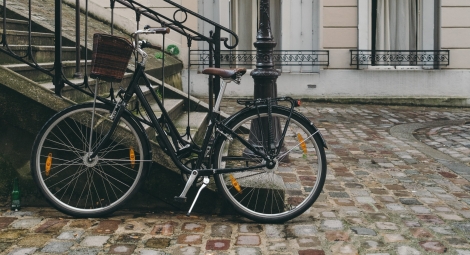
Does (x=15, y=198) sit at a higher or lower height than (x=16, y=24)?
A: lower

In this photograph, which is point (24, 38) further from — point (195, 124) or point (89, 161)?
point (89, 161)

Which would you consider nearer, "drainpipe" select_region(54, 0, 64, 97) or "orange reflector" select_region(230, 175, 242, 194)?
"orange reflector" select_region(230, 175, 242, 194)

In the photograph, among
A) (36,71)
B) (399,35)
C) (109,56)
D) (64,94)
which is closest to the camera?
(109,56)

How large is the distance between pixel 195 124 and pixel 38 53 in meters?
1.71

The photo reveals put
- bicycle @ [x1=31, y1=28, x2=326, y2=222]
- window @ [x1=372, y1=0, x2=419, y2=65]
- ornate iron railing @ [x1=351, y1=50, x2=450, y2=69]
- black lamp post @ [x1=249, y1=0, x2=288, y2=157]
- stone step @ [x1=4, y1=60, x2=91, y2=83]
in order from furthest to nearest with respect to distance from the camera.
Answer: window @ [x1=372, y1=0, x2=419, y2=65], ornate iron railing @ [x1=351, y1=50, x2=450, y2=69], black lamp post @ [x1=249, y1=0, x2=288, y2=157], stone step @ [x1=4, y1=60, x2=91, y2=83], bicycle @ [x1=31, y1=28, x2=326, y2=222]

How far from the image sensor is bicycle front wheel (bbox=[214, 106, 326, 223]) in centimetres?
478

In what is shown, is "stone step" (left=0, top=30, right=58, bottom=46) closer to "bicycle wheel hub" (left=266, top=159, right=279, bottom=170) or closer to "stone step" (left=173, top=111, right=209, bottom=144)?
"stone step" (left=173, top=111, right=209, bottom=144)

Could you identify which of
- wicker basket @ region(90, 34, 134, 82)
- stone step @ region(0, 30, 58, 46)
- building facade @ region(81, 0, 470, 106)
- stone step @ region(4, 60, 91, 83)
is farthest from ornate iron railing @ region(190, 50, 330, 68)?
wicker basket @ region(90, 34, 134, 82)

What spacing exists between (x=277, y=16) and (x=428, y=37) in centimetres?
333

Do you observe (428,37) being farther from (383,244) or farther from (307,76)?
(383,244)

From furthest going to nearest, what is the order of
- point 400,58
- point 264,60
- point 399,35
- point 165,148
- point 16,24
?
point 399,35 < point 400,58 < point 16,24 < point 264,60 < point 165,148

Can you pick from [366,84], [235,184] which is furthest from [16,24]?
[366,84]

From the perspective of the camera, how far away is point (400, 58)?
1464 centimetres

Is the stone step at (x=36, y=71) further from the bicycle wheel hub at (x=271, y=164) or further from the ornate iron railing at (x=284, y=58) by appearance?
the ornate iron railing at (x=284, y=58)
